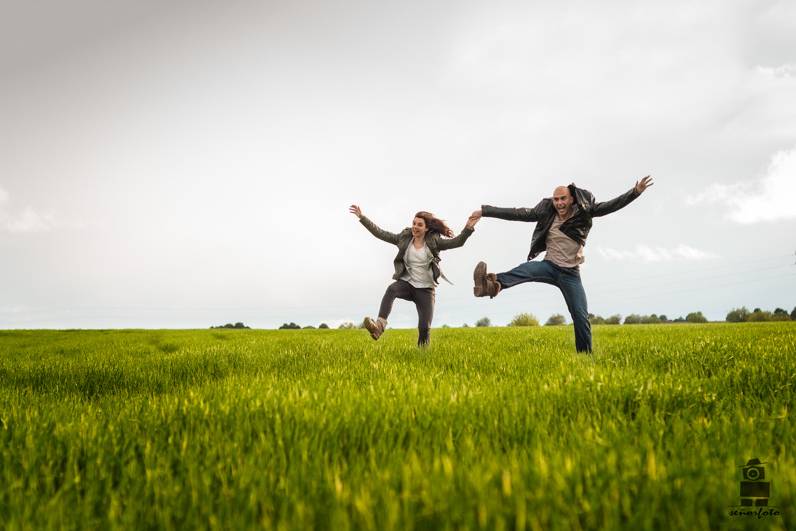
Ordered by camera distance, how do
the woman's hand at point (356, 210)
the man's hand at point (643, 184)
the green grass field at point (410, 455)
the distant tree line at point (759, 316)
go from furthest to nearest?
the distant tree line at point (759, 316) → the woman's hand at point (356, 210) → the man's hand at point (643, 184) → the green grass field at point (410, 455)

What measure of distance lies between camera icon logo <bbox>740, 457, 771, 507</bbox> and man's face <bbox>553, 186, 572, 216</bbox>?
537 cm

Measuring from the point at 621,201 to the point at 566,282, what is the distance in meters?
1.50

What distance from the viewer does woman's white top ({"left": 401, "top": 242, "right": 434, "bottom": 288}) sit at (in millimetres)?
8742

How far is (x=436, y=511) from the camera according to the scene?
1.75 m

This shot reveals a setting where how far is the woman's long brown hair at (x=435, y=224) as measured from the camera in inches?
348

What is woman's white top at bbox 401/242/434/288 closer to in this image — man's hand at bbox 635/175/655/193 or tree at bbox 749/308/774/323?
man's hand at bbox 635/175/655/193

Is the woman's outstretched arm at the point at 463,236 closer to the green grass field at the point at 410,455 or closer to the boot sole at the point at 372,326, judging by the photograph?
the boot sole at the point at 372,326

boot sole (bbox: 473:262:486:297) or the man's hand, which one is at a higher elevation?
the man's hand

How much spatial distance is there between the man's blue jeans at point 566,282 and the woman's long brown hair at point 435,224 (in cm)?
199

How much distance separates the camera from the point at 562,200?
709cm

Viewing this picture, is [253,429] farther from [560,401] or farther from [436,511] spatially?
[560,401]

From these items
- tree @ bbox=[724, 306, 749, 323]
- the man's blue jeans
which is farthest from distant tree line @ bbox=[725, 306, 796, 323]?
the man's blue jeans

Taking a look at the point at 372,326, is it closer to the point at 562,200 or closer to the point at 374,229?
the point at 374,229

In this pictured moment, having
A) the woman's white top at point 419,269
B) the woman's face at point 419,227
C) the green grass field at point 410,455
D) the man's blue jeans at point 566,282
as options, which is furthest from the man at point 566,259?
the green grass field at point 410,455
